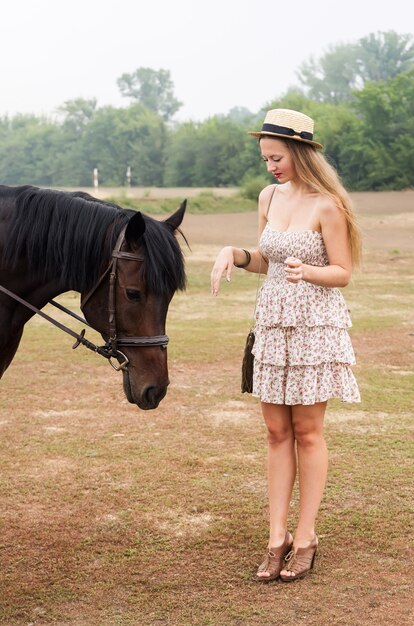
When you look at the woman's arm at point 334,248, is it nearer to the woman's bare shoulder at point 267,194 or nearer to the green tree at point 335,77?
the woman's bare shoulder at point 267,194

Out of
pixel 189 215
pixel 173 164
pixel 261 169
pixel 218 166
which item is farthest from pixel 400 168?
pixel 173 164

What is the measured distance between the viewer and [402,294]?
1212 centimetres

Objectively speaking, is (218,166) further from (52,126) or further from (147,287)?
(147,287)

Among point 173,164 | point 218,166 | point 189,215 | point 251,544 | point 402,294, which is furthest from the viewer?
point 173,164

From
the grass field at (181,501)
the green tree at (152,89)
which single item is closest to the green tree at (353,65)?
the green tree at (152,89)

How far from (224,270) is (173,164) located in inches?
1806

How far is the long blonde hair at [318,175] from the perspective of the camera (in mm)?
3229

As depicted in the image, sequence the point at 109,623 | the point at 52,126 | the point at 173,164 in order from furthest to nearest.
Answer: the point at 52,126, the point at 173,164, the point at 109,623

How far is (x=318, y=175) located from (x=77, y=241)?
3.39ft

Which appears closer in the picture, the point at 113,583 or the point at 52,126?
the point at 113,583

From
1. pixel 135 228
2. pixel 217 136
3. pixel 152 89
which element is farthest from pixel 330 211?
pixel 152 89

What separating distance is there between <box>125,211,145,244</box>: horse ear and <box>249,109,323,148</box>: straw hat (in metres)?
0.69

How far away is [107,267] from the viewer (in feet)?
10.0

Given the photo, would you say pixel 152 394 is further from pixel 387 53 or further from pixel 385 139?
pixel 387 53
